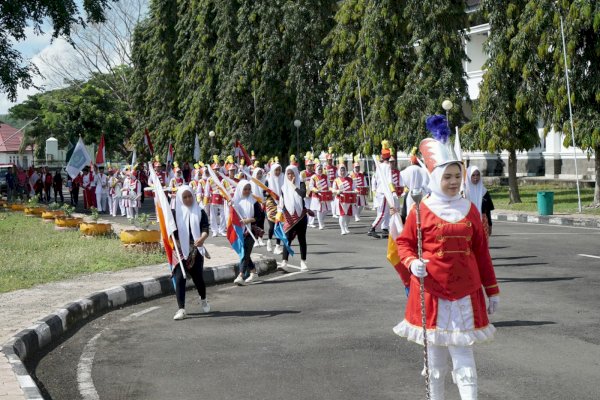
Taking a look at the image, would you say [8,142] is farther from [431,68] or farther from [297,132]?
[431,68]

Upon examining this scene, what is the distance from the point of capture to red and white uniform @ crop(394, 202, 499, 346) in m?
6.27

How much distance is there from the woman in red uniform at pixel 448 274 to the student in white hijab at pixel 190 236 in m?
5.65

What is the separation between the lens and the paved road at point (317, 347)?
303 inches

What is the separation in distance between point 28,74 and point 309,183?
1689cm

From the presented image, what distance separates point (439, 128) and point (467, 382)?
6.68ft

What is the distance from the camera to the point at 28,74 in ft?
132

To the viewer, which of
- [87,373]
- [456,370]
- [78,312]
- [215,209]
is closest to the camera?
[456,370]

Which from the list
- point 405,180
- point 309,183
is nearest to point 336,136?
point 309,183

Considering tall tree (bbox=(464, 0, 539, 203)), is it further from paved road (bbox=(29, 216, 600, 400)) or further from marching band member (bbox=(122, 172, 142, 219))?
paved road (bbox=(29, 216, 600, 400))

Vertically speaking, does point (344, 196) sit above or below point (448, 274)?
below

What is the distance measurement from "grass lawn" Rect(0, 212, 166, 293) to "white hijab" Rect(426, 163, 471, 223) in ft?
28.2

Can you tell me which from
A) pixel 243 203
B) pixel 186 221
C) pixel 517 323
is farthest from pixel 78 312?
pixel 517 323

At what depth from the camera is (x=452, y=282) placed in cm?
631

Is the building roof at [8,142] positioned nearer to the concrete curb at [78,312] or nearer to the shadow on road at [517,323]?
the concrete curb at [78,312]
